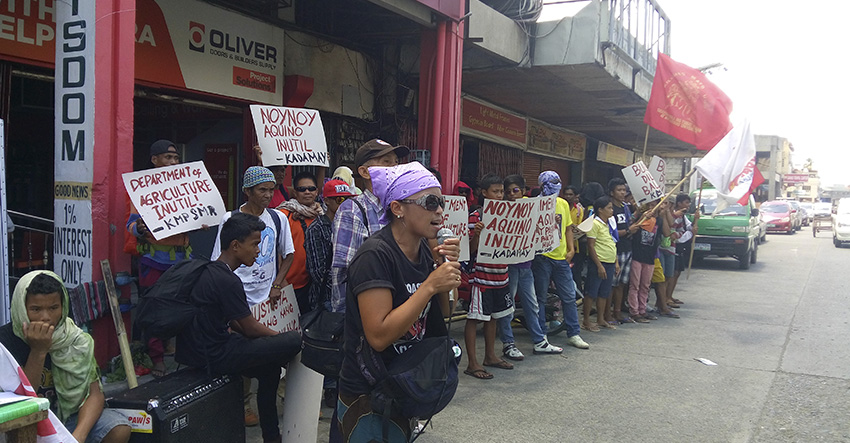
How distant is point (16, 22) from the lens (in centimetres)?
578

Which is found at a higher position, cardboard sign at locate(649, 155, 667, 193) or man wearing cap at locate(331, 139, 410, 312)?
cardboard sign at locate(649, 155, 667, 193)

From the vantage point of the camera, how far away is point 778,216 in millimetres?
32156

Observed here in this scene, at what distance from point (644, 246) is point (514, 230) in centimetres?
336

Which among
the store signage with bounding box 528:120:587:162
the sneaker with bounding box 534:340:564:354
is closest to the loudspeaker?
the sneaker with bounding box 534:340:564:354

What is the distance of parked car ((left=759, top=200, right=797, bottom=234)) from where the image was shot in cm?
3198

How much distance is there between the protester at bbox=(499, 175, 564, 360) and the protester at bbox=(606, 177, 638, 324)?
1.78 m

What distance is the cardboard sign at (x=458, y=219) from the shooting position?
5.65 meters

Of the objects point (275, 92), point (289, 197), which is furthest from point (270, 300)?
point (275, 92)

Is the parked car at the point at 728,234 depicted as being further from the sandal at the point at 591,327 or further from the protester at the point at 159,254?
the protester at the point at 159,254

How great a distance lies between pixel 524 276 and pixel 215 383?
3.69 metres

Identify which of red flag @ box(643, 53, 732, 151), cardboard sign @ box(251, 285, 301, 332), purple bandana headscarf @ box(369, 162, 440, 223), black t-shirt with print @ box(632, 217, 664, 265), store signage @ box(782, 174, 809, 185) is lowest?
cardboard sign @ box(251, 285, 301, 332)

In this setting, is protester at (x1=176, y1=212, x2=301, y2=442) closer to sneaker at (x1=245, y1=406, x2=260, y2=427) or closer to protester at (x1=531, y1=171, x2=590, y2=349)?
sneaker at (x1=245, y1=406, x2=260, y2=427)

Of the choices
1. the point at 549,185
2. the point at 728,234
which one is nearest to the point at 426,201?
the point at 549,185

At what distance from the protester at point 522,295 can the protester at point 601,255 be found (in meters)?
1.29
